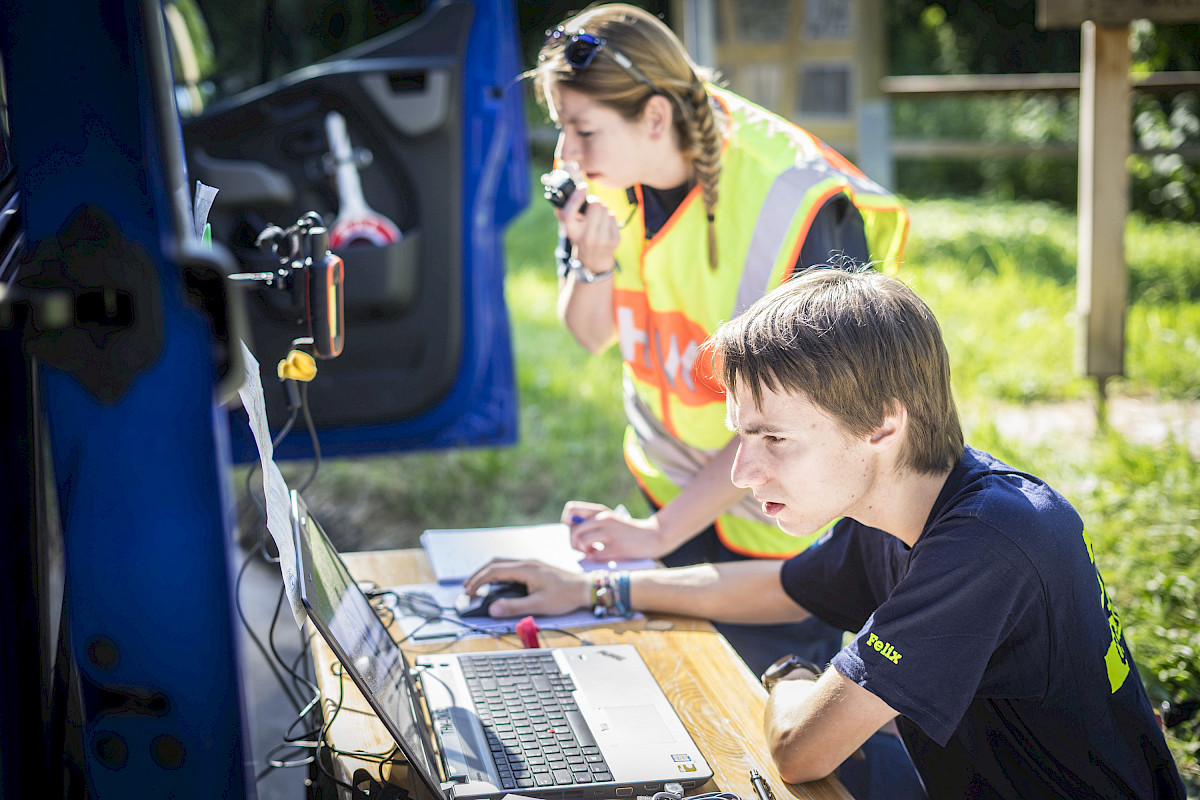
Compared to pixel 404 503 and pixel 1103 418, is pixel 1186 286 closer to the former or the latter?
pixel 1103 418

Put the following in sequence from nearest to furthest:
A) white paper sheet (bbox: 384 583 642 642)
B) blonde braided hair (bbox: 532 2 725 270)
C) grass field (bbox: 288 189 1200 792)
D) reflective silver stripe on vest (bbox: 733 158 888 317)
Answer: white paper sheet (bbox: 384 583 642 642), reflective silver stripe on vest (bbox: 733 158 888 317), blonde braided hair (bbox: 532 2 725 270), grass field (bbox: 288 189 1200 792)

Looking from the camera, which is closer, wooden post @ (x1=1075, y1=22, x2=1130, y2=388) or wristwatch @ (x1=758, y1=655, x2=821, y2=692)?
wristwatch @ (x1=758, y1=655, x2=821, y2=692)

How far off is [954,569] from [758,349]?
0.34m

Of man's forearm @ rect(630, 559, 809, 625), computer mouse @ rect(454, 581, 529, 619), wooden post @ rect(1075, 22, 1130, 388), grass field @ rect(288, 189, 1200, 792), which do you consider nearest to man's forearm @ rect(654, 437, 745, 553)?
man's forearm @ rect(630, 559, 809, 625)

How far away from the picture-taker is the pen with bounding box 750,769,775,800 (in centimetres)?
126

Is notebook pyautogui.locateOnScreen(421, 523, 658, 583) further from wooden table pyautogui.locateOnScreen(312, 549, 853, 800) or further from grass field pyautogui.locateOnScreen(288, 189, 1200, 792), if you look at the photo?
grass field pyautogui.locateOnScreen(288, 189, 1200, 792)

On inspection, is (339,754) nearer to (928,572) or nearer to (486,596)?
(486,596)

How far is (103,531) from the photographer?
74cm

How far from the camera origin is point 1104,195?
411 centimetres

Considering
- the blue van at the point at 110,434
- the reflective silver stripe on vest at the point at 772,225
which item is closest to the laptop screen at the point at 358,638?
the blue van at the point at 110,434

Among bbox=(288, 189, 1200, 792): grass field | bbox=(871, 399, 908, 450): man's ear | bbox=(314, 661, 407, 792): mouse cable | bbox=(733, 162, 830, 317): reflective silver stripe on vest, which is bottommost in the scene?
bbox=(288, 189, 1200, 792): grass field

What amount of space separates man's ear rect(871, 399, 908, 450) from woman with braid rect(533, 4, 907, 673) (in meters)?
0.54

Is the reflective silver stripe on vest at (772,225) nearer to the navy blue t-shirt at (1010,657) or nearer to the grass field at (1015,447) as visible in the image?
the navy blue t-shirt at (1010,657)

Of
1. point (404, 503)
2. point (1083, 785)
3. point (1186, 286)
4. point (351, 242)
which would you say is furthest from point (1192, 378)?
point (1083, 785)
